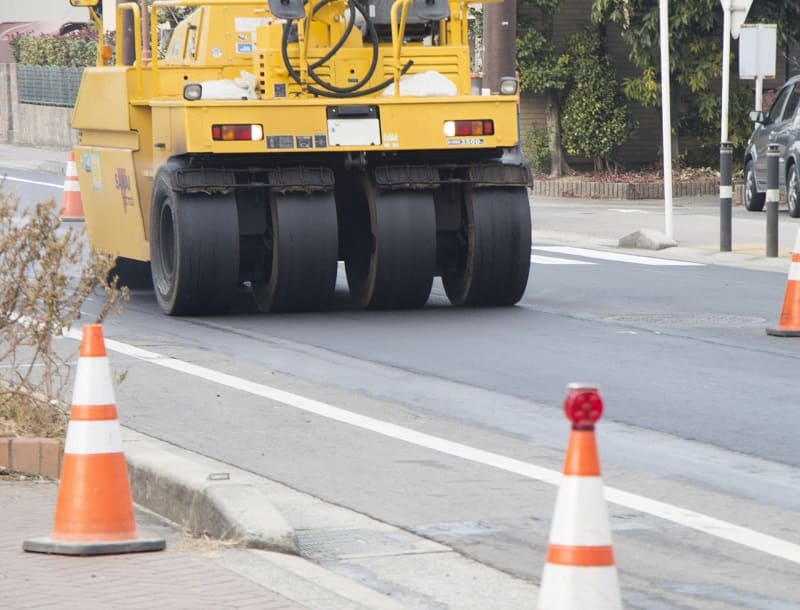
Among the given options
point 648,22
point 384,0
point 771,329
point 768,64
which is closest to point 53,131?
point 648,22

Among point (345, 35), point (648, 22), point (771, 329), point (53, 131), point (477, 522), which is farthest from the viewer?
point (53, 131)

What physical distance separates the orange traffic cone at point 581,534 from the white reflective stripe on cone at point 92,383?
2.51 meters

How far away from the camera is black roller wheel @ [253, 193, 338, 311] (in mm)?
14211

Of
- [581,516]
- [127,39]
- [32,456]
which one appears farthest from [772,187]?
[581,516]

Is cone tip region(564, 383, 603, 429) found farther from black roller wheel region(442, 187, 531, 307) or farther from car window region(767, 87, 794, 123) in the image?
car window region(767, 87, 794, 123)

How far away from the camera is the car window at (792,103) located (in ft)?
85.8

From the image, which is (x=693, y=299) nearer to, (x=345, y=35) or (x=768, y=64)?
(x=345, y=35)

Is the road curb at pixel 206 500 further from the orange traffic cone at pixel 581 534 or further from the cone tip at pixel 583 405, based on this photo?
the cone tip at pixel 583 405

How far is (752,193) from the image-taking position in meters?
27.2

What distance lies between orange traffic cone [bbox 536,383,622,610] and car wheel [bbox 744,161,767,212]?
74.2 ft

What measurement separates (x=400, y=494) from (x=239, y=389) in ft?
9.86

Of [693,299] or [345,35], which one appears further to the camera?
[693,299]

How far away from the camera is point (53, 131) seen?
152ft

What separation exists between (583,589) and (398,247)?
962cm
